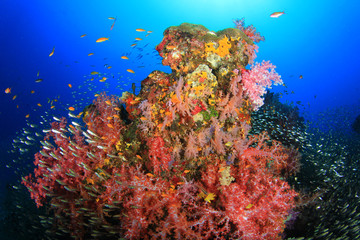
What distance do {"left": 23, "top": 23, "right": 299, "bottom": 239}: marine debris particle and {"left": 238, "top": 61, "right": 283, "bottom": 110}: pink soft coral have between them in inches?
1.2

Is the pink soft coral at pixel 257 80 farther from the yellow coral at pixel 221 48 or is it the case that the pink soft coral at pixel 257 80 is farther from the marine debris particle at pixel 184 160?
the yellow coral at pixel 221 48

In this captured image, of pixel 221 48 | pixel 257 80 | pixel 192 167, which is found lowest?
pixel 192 167

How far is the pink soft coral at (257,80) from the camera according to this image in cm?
508

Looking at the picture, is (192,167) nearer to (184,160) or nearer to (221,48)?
(184,160)

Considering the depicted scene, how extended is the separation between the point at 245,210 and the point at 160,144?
243 centimetres

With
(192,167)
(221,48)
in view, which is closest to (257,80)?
(221,48)

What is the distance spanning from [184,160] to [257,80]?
10.6 feet

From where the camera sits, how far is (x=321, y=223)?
4910mm

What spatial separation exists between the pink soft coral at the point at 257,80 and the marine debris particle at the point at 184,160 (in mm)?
30

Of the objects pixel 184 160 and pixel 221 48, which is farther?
pixel 221 48

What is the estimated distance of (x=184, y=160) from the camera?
443 cm

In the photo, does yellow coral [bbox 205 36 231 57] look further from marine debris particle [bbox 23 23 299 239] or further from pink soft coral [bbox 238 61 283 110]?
pink soft coral [bbox 238 61 283 110]

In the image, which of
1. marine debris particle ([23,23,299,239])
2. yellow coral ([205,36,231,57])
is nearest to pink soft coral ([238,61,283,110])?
marine debris particle ([23,23,299,239])

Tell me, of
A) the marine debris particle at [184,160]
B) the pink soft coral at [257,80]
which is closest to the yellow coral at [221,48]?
the marine debris particle at [184,160]
